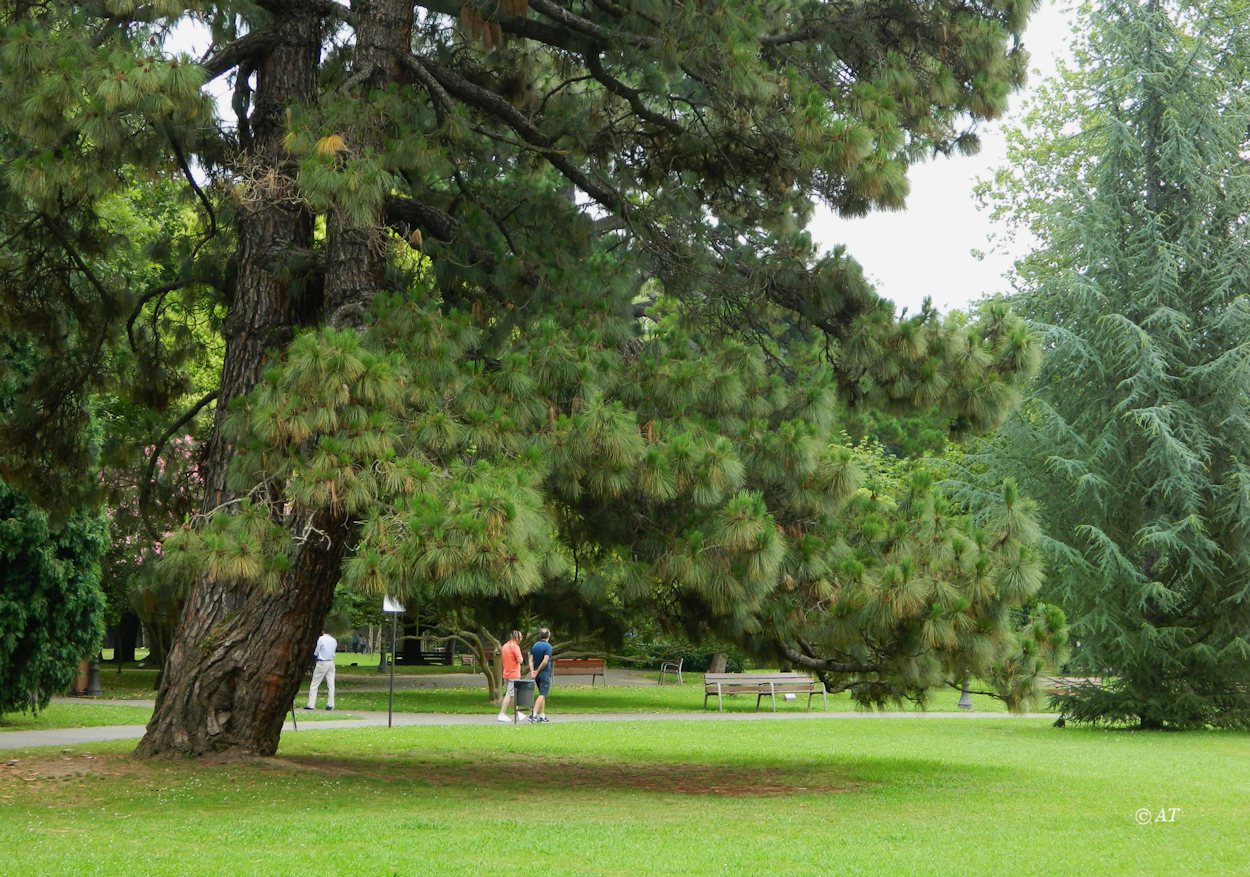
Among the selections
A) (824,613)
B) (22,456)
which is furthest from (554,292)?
(22,456)

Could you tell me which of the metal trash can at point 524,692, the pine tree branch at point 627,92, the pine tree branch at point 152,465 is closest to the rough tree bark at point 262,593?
the pine tree branch at point 627,92

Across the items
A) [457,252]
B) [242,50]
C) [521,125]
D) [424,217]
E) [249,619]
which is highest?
[242,50]

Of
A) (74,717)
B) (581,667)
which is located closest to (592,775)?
(74,717)

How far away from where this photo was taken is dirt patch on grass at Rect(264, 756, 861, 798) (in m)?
11.8

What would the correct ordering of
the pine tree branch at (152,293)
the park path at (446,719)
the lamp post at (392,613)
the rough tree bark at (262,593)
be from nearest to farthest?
1. the lamp post at (392,613)
2. the rough tree bark at (262,593)
3. the pine tree branch at (152,293)
4. the park path at (446,719)

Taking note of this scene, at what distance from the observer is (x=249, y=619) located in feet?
37.6

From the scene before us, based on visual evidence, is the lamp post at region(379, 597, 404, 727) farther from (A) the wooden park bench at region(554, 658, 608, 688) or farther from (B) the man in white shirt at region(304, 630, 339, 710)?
(A) the wooden park bench at region(554, 658, 608, 688)

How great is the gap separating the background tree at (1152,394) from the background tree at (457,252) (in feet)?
37.1

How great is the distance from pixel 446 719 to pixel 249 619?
10072mm

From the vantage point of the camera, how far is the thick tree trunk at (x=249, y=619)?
11422 mm

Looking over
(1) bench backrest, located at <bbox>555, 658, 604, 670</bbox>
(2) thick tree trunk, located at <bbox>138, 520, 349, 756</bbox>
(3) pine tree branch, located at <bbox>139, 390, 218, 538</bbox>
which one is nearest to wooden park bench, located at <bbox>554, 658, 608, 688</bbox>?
(1) bench backrest, located at <bbox>555, 658, 604, 670</bbox>

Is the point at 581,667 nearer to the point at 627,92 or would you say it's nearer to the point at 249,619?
the point at 249,619

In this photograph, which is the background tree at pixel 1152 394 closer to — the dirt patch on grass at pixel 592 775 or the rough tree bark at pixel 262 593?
the dirt patch on grass at pixel 592 775

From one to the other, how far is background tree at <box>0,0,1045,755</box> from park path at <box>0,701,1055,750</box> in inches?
142
